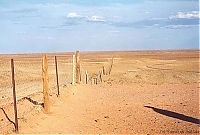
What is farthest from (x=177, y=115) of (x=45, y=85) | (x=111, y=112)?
(x=45, y=85)

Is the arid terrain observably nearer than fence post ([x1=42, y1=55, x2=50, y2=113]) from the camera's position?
Yes

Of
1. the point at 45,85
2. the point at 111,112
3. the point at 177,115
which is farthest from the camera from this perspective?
the point at 111,112

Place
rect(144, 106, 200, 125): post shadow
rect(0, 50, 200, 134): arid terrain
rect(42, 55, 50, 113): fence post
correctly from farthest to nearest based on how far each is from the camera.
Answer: rect(42, 55, 50, 113): fence post < rect(144, 106, 200, 125): post shadow < rect(0, 50, 200, 134): arid terrain

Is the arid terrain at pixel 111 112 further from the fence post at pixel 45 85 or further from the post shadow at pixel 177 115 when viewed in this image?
the fence post at pixel 45 85

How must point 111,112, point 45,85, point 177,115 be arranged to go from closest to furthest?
point 45,85 < point 177,115 < point 111,112

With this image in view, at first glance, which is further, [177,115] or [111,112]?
[111,112]

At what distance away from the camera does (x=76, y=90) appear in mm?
20359

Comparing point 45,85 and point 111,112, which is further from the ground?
point 45,85

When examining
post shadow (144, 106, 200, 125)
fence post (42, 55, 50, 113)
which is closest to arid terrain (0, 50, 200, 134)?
post shadow (144, 106, 200, 125)

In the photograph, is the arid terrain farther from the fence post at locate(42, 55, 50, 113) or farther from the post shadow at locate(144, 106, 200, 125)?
the fence post at locate(42, 55, 50, 113)

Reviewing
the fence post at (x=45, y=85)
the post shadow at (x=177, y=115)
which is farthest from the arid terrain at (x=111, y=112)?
the fence post at (x=45, y=85)

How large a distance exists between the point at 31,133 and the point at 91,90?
32.6 feet

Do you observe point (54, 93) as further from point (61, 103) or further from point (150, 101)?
point (150, 101)

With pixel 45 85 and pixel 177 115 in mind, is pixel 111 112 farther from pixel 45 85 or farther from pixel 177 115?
pixel 45 85
